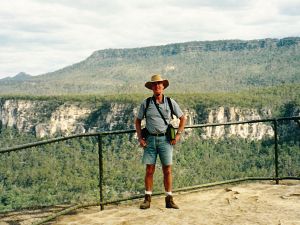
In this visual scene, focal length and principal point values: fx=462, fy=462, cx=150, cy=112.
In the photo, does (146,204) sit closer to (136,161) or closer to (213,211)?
(213,211)

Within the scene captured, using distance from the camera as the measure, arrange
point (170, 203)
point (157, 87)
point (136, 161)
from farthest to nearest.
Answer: point (136, 161) < point (170, 203) < point (157, 87)

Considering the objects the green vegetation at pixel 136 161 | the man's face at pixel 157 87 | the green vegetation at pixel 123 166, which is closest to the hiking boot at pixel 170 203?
the man's face at pixel 157 87

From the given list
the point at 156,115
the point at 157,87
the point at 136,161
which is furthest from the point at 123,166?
the point at 157,87

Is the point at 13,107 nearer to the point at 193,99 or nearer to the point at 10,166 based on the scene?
the point at 10,166

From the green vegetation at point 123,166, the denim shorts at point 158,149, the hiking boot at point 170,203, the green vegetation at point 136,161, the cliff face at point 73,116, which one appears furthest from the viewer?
the cliff face at point 73,116

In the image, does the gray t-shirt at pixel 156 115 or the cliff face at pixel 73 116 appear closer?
the gray t-shirt at pixel 156 115

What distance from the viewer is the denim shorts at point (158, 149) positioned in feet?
19.0

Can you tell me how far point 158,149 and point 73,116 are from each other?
12707 centimetres

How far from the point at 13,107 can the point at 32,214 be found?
13636 centimetres

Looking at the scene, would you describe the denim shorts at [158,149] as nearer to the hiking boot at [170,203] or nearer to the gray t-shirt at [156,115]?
the gray t-shirt at [156,115]

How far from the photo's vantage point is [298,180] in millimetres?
7973

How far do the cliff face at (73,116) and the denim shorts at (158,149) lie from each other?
10526cm

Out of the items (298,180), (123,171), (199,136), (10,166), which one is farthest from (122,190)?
(298,180)

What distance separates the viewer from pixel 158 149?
581 cm
